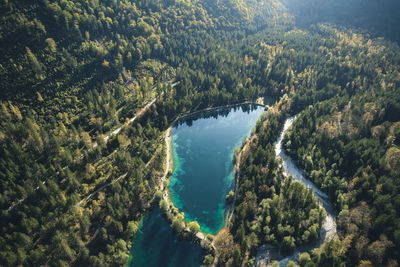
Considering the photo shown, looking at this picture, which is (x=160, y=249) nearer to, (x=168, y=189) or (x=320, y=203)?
(x=168, y=189)

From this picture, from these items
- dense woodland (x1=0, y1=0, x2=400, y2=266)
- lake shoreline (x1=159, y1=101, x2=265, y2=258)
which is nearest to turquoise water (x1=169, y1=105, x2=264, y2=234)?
lake shoreline (x1=159, y1=101, x2=265, y2=258)

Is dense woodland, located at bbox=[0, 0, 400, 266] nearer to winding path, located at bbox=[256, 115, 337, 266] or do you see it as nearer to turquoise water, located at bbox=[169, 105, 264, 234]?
winding path, located at bbox=[256, 115, 337, 266]

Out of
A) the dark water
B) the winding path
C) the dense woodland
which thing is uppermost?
the dense woodland

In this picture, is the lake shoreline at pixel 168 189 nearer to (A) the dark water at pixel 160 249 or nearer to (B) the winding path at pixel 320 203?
(A) the dark water at pixel 160 249

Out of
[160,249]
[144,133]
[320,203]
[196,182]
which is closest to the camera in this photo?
[160,249]

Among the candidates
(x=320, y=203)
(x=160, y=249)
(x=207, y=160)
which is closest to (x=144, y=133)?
A: (x=207, y=160)

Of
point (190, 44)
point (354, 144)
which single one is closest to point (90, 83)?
point (190, 44)
